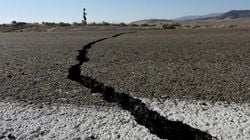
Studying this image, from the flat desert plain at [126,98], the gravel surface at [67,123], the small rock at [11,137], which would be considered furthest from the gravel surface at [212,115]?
the small rock at [11,137]

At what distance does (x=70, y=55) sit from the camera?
971 centimetres

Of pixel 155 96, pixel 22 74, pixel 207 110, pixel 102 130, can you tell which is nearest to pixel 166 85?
pixel 155 96

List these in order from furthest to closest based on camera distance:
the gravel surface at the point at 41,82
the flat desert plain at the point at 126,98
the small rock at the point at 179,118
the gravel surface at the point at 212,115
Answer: the gravel surface at the point at 41,82 < the small rock at the point at 179,118 < the flat desert plain at the point at 126,98 < the gravel surface at the point at 212,115

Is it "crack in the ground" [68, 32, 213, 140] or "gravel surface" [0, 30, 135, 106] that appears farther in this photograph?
"gravel surface" [0, 30, 135, 106]

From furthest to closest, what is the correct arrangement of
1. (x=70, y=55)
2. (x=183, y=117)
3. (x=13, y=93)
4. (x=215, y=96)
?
(x=70, y=55) → (x=13, y=93) → (x=215, y=96) → (x=183, y=117)

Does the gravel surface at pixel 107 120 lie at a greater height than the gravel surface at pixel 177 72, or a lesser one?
greater

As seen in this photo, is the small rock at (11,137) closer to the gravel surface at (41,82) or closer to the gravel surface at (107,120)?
the gravel surface at (107,120)

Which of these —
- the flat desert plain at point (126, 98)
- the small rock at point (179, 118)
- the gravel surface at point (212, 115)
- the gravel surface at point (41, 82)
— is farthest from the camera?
the gravel surface at point (41, 82)

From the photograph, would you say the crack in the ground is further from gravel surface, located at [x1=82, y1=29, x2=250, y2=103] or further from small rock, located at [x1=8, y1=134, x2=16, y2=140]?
small rock, located at [x1=8, y1=134, x2=16, y2=140]

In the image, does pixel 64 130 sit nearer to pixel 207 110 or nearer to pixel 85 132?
pixel 85 132

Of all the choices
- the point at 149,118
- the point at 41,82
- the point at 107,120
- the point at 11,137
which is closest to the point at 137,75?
the point at 41,82

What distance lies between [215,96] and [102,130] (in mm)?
1713

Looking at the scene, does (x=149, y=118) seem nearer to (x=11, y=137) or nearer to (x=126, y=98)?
(x=126, y=98)

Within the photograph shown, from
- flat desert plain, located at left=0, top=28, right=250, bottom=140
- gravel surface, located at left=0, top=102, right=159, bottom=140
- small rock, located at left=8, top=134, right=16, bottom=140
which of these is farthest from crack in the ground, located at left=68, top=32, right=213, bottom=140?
small rock, located at left=8, top=134, right=16, bottom=140
